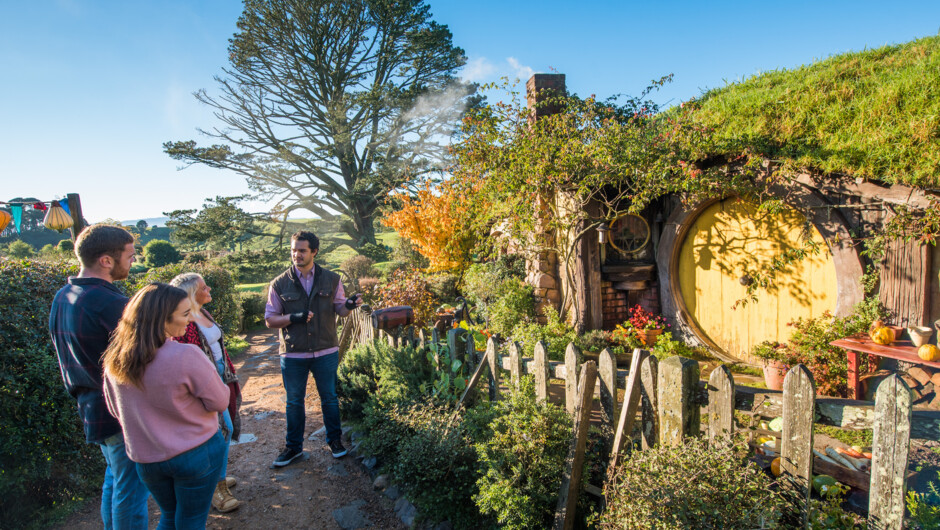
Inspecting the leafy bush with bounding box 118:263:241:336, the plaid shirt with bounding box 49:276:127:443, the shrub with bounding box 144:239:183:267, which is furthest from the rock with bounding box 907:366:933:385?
the shrub with bounding box 144:239:183:267

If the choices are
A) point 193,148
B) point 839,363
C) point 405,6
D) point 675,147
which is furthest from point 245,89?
point 839,363

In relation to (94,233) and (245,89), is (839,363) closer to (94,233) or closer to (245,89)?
(94,233)

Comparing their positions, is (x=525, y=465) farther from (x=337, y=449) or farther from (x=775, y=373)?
(x=775, y=373)

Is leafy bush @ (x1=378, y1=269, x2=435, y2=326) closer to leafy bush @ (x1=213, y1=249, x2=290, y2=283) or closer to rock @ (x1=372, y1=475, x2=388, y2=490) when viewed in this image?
rock @ (x1=372, y1=475, x2=388, y2=490)

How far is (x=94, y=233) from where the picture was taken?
2316 millimetres

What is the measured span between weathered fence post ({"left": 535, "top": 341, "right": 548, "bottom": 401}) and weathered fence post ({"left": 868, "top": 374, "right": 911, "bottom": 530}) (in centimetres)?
154

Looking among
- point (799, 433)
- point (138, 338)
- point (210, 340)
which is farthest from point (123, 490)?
point (799, 433)

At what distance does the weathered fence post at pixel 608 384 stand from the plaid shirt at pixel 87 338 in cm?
258

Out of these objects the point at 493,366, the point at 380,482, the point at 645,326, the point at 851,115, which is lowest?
the point at 380,482

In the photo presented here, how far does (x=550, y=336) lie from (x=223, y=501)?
4.52 m

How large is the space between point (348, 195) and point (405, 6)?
8298 mm

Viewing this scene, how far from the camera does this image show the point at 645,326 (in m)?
6.86

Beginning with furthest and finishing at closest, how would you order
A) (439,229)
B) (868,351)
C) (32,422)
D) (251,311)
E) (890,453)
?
(251,311), (439,229), (868,351), (32,422), (890,453)

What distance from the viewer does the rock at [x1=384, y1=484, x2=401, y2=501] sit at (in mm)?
3295
